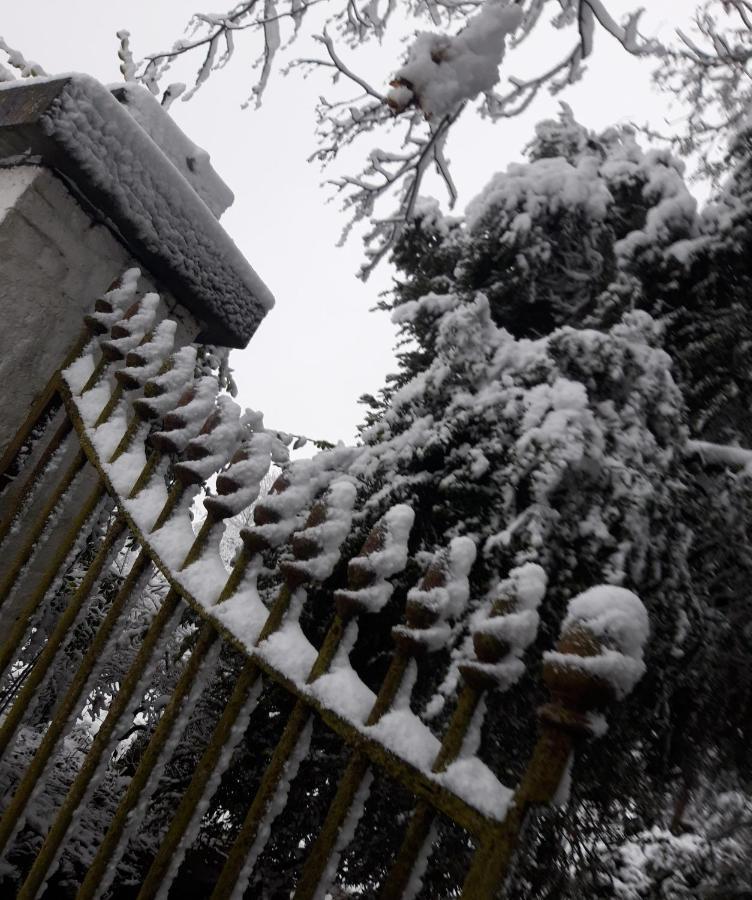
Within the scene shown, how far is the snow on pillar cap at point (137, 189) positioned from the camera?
170 cm

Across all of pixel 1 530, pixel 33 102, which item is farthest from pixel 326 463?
pixel 33 102

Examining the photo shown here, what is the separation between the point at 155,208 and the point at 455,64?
1.16 metres

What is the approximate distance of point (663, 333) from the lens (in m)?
2.44

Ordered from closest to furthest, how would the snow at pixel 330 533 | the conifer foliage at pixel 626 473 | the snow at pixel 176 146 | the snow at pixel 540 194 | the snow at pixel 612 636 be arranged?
the snow at pixel 612 636 → the snow at pixel 330 533 → the conifer foliage at pixel 626 473 → the snow at pixel 176 146 → the snow at pixel 540 194

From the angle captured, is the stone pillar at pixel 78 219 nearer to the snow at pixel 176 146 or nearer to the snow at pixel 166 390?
the snow at pixel 176 146

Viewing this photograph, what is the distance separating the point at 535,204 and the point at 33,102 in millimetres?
2047

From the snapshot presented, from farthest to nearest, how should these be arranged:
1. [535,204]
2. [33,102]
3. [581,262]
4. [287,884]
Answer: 1. [581,262]
2. [535,204]
3. [287,884]
4. [33,102]

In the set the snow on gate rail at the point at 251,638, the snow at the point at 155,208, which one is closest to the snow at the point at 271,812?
the snow on gate rail at the point at 251,638

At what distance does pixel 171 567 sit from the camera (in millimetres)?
1330

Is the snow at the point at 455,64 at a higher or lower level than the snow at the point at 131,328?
higher

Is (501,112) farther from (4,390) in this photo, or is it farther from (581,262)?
(4,390)

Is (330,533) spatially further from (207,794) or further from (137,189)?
(137,189)

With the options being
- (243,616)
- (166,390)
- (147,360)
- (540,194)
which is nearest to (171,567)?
(243,616)

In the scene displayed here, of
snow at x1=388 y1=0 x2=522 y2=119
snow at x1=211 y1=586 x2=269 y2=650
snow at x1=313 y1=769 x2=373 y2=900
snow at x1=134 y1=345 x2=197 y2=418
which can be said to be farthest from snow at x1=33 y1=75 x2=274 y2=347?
snow at x1=313 y1=769 x2=373 y2=900
